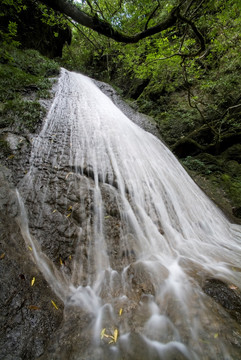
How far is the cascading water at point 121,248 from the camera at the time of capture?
147 centimetres

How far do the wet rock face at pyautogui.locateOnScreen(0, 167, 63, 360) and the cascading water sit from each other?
0.12 metres

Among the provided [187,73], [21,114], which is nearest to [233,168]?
[187,73]

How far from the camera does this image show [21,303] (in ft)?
4.81

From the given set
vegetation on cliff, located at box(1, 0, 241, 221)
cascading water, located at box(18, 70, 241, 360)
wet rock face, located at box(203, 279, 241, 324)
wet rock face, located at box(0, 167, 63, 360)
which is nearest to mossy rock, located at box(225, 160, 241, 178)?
vegetation on cliff, located at box(1, 0, 241, 221)

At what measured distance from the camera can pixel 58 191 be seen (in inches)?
106

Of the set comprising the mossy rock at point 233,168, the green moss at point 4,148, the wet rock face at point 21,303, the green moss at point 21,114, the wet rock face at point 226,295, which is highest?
the mossy rock at point 233,168

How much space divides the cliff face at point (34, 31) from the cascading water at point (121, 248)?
22.3ft

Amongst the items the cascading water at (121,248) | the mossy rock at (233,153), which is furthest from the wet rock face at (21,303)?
the mossy rock at (233,153)

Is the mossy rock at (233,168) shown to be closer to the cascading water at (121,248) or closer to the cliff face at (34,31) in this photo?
the cascading water at (121,248)

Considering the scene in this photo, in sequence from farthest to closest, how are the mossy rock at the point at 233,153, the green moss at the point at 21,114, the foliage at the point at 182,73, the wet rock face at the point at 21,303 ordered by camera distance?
the mossy rock at the point at 233,153, the foliage at the point at 182,73, the green moss at the point at 21,114, the wet rock face at the point at 21,303

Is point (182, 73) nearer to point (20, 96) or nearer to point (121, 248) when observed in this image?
point (20, 96)

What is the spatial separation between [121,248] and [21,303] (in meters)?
1.35

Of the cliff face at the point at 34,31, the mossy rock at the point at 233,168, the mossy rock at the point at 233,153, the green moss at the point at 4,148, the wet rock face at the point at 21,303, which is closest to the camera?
the wet rock face at the point at 21,303

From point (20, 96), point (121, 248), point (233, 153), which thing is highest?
point (233, 153)
